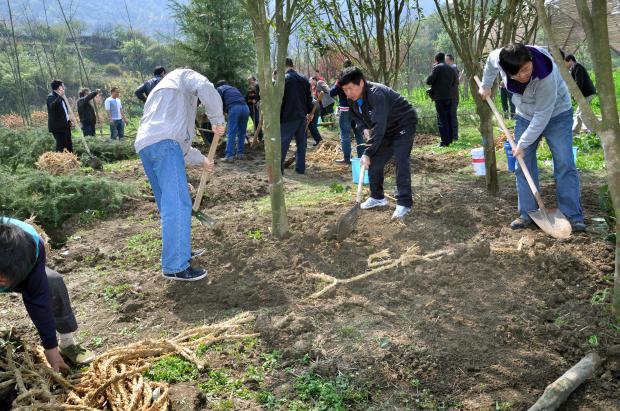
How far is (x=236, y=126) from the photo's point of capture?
9.62 meters

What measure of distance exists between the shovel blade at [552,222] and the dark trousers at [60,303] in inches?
139

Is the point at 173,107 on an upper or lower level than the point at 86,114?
lower

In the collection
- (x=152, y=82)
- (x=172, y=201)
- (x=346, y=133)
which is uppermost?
(x=152, y=82)

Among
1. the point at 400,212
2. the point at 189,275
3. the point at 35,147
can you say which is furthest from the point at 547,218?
the point at 35,147

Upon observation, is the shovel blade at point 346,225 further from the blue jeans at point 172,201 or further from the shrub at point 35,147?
the shrub at point 35,147

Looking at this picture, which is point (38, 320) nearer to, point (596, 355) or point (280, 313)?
point (280, 313)

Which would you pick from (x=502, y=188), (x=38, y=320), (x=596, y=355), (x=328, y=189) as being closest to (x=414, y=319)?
(x=596, y=355)

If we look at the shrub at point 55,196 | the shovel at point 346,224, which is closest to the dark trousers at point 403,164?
the shovel at point 346,224

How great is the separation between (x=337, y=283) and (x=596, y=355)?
1.69m

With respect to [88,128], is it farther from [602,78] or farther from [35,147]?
[602,78]

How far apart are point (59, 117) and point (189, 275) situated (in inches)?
302

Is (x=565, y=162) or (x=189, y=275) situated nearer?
(x=189, y=275)

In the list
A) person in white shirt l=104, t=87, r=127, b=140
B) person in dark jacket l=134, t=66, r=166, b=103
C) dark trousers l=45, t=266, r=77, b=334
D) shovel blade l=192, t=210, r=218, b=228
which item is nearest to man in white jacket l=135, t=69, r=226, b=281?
shovel blade l=192, t=210, r=218, b=228

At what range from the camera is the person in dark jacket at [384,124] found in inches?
194
